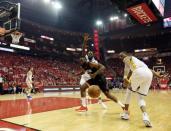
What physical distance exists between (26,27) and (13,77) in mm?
12866

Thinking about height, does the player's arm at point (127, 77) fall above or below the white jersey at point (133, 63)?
below

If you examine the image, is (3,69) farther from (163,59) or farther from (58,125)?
(163,59)

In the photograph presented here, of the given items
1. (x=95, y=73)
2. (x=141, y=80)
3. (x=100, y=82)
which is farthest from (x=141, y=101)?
(x=100, y=82)

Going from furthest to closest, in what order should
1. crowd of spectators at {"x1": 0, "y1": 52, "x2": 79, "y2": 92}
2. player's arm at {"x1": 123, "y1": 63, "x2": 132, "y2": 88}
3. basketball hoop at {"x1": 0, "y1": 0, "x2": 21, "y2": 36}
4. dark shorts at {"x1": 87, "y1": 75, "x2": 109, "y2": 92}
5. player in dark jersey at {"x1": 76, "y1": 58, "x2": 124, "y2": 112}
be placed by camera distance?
1. crowd of spectators at {"x1": 0, "y1": 52, "x2": 79, "y2": 92}
2. basketball hoop at {"x1": 0, "y1": 0, "x2": 21, "y2": 36}
3. dark shorts at {"x1": 87, "y1": 75, "x2": 109, "y2": 92}
4. player in dark jersey at {"x1": 76, "y1": 58, "x2": 124, "y2": 112}
5. player's arm at {"x1": 123, "y1": 63, "x2": 132, "y2": 88}

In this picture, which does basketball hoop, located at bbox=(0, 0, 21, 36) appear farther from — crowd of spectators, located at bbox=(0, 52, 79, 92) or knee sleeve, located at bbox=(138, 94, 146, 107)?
crowd of spectators, located at bbox=(0, 52, 79, 92)

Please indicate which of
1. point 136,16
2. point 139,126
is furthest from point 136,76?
point 136,16

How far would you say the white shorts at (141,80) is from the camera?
4895 millimetres

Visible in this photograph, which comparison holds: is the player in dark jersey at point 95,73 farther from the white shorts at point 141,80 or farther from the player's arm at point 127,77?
the white shorts at point 141,80

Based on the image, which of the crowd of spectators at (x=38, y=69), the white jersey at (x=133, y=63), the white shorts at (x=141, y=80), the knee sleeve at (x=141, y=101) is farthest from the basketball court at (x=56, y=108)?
the white jersey at (x=133, y=63)

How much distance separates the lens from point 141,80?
16.1ft

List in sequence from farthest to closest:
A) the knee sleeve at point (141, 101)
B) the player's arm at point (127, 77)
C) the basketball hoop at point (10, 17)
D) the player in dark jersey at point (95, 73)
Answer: the basketball hoop at point (10, 17) < the player in dark jersey at point (95, 73) < the player's arm at point (127, 77) < the knee sleeve at point (141, 101)

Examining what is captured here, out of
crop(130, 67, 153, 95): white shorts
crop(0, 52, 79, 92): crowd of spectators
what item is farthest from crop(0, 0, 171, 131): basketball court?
crop(130, 67, 153, 95): white shorts

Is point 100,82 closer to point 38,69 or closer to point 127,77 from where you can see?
point 127,77

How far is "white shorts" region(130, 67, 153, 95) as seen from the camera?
193 inches
